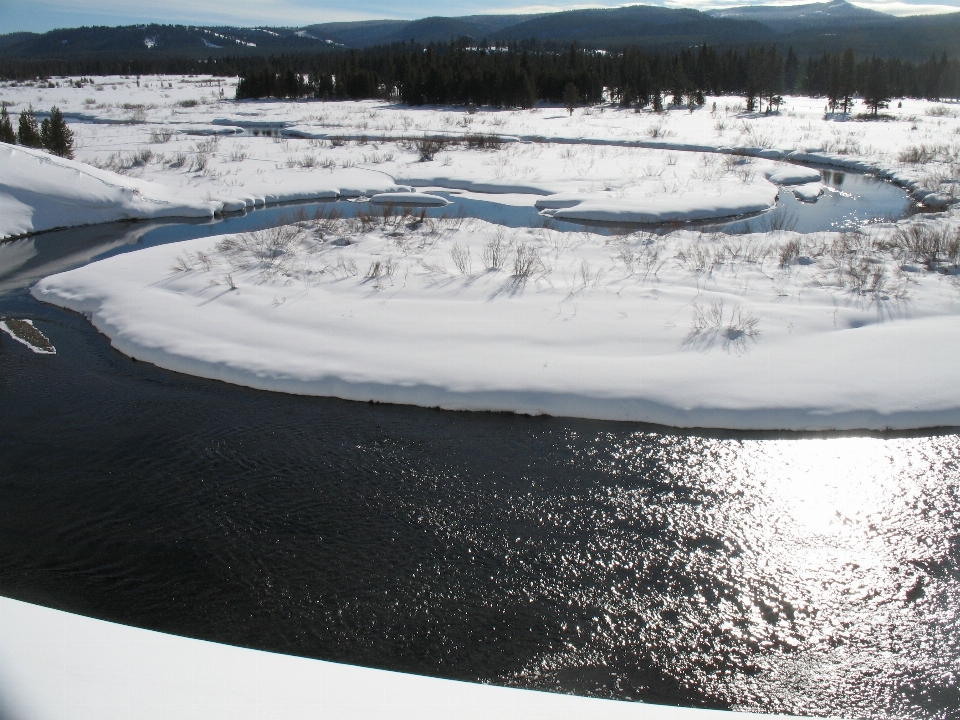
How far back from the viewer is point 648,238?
14.5 m

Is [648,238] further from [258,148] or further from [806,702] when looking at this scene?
[258,148]

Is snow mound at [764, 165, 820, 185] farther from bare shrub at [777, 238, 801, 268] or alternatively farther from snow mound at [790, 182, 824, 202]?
bare shrub at [777, 238, 801, 268]

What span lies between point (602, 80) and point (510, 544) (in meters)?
59.6

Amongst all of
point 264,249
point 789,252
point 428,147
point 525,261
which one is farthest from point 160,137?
point 789,252

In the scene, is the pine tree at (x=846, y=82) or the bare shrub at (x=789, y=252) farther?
the pine tree at (x=846, y=82)

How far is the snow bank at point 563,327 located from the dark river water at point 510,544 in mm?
507

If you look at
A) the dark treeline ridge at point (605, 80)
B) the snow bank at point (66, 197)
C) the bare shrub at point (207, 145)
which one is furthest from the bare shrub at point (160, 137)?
the dark treeline ridge at point (605, 80)

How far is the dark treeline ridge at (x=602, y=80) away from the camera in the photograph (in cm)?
5088

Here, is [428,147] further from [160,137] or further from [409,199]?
[160,137]

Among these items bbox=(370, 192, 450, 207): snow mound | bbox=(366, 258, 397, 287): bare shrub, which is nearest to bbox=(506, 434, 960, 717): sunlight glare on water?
bbox=(366, 258, 397, 287): bare shrub

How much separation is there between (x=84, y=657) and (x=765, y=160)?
28438 mm

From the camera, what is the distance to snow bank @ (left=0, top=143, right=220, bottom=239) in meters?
17.0

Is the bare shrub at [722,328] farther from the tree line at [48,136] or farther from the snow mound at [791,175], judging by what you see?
the tree line at [48,136]

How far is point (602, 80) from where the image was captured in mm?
58062
